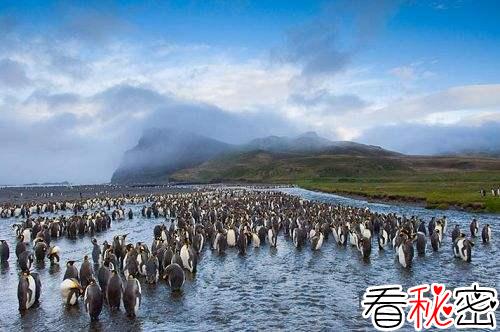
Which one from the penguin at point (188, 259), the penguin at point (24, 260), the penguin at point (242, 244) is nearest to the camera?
the penguin at point (188, 259)

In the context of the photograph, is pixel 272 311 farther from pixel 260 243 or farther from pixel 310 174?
pixel 310 174

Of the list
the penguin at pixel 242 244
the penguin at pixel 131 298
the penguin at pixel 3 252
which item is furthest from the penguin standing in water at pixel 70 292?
the penguin at pixel 242 244

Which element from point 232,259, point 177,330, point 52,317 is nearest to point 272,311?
point 177,330

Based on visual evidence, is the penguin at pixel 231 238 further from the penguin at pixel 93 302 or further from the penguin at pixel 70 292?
the penguin at pixel 93 302

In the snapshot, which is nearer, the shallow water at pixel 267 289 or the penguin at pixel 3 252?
the shallow water at pixel 267 289

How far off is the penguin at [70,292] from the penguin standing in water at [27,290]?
95 cm

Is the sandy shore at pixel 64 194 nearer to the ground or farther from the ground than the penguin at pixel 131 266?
farther from the ground

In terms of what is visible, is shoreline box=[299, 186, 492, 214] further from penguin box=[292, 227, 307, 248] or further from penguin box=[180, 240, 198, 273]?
penguin box=[180, 240, 198, 273]

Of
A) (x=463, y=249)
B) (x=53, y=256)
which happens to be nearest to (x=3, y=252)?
(x=53, y=256)

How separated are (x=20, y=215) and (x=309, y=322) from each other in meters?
51.4

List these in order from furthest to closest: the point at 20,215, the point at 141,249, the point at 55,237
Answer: the point at 20,215, the point at 55,237, the point at 141,249

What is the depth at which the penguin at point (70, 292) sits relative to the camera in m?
15.7

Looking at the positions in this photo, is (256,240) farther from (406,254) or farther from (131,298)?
(131,298)

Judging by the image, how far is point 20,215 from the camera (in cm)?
5688
